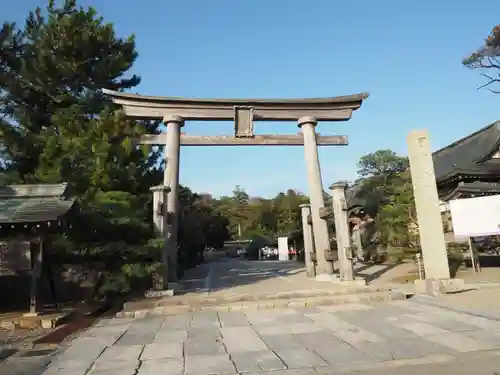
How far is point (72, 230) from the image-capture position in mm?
9578

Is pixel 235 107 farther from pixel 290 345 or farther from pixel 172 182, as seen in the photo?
pixel 290 345

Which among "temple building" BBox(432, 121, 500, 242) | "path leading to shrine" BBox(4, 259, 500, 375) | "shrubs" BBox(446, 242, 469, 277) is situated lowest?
"path leading to shrine" BBox(4, 259, 500, 375)

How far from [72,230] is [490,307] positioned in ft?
32.0

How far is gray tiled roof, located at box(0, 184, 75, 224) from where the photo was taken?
8547mm

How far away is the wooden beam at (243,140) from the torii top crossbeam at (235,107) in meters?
0.69

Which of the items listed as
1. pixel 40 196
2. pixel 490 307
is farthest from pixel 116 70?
pixel 490 307

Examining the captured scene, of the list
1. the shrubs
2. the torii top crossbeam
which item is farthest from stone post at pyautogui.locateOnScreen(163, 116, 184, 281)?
the shrubs

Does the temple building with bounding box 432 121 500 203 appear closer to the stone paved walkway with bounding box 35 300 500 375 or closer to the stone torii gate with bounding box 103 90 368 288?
the stone torii gate with bounding box 103 90 368 288

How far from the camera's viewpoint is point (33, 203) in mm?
9484

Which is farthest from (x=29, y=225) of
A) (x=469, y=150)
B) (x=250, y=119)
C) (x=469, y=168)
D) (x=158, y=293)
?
(x=469, y=150)

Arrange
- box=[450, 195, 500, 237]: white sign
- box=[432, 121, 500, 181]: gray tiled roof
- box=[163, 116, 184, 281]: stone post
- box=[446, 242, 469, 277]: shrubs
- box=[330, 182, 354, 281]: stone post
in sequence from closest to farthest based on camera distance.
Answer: box=[330, 182, 354, 281]: stone post, box=[163, 116, 184, 281]: stone post, box=[450, 195, 500, 237]: white sign, box=[446, 242, 469, 277]: shrubs, box=[432, 121, 500, 181]: gray tiled roof

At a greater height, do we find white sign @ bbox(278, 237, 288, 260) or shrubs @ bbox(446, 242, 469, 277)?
white sign @ bbox(278, 237, 288, 260)

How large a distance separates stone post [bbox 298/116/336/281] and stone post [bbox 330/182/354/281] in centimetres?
100

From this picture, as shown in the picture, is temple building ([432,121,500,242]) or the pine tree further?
temple building ([432,121,500,242])
